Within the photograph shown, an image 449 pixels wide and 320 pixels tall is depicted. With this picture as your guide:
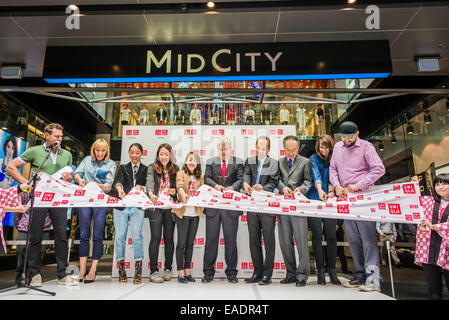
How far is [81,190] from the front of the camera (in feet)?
12.9

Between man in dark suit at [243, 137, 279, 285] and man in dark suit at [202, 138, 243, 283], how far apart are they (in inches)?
6.6

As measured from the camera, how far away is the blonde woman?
3938mm

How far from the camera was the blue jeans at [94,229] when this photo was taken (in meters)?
3.95

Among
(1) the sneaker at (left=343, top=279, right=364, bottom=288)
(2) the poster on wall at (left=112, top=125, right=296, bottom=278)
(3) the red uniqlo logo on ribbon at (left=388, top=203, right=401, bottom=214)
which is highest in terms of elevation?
(2) the poster on wall at (left=112, top=125, right=296, bottom=278)

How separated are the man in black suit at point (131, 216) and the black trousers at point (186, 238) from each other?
0.50 metres

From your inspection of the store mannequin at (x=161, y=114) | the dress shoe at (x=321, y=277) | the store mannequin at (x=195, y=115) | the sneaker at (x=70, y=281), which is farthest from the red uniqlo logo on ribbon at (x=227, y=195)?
the store mannequin at (x=161, y=114)

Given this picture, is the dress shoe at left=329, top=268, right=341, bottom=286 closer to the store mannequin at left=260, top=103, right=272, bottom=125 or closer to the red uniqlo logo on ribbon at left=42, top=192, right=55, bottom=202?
the store mannequin at left=260, top=103, right=272, bottom=125

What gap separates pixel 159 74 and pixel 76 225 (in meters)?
4.60

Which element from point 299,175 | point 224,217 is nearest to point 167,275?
point 224,217

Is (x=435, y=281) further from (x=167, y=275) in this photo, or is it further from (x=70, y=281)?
(x=70, y=281)

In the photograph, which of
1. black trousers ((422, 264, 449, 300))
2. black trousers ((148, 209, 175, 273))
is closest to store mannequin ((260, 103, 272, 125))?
black trousers ((148, 209, 175, 273))
